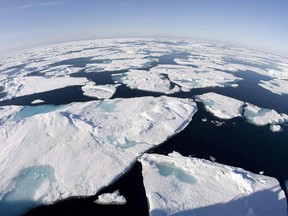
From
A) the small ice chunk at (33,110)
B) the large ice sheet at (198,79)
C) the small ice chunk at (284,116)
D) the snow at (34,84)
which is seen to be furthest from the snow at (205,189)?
the snow at (34,84)

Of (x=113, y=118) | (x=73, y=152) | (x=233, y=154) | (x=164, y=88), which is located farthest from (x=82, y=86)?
(x=233, y=154)

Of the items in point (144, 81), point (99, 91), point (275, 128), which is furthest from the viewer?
point (144, 81)

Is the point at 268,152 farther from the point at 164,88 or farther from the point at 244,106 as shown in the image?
the point at 164,88

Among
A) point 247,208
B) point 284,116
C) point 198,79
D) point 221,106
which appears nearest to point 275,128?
point 284,116

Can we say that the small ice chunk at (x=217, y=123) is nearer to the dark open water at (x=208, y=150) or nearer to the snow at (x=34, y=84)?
the dark open water at (x=208, y=150)

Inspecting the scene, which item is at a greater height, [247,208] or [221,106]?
[247,208]

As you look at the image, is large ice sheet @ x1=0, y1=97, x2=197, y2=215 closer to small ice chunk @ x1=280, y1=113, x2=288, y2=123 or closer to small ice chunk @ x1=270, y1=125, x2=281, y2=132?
small ice chunk @ x1=270, y1=125, x2=281, y2=132

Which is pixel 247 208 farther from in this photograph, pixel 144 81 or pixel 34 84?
pixel 34 84
